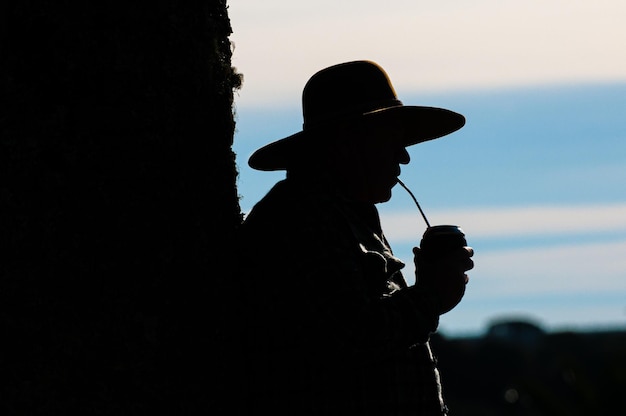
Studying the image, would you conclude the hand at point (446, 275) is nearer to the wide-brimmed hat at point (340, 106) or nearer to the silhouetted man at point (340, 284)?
the silhouetted man at point (340, 284)

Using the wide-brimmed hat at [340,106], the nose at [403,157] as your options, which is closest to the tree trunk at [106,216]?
the wide-brimmed hat at [340,106]

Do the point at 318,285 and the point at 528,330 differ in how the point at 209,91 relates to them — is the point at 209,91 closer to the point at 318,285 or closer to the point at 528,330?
the point at 318,285

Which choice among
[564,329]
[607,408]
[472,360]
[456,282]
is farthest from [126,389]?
[564,329]

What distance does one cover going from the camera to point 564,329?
89.2 meters

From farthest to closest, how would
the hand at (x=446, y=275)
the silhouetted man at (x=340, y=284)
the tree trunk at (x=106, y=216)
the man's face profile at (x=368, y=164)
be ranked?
the man's face profile at (x=368, y=164)
the hand at (x=446, y=275)
the silhouetted man at (x=340, y=284)
the tree trunk at (x=106, y=216)

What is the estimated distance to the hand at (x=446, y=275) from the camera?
3826 millimetres

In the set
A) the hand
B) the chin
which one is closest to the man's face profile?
the chin

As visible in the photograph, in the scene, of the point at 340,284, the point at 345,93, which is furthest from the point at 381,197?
the point at 340,284

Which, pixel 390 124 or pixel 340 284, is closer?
pixel 340 284

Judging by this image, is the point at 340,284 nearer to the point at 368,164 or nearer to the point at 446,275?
the point at 446,275

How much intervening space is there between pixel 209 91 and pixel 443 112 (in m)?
→ 1.04

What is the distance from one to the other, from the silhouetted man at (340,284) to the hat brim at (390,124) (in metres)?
0.01

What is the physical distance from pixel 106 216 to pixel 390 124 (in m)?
1.08

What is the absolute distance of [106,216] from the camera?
3572 mm
